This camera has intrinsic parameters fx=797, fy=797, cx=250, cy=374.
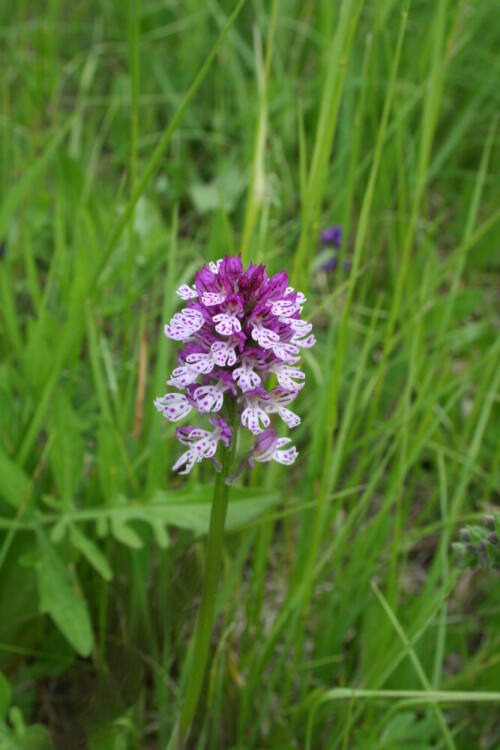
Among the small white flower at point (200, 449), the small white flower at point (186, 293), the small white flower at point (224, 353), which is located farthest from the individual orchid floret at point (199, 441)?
the small white flower at point (186, 293)

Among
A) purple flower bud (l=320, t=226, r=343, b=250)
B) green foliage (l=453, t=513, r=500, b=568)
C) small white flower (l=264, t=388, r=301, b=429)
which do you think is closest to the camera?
small white flower (l=264, t=388, r=301, b=429)

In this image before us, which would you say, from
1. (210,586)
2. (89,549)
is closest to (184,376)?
(210,586)

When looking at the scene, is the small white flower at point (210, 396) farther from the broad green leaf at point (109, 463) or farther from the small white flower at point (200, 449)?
the broad green leaf at point (109, 463)

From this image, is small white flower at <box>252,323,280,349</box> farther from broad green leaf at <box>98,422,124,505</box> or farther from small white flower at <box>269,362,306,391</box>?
broad green leaf at <box>98,422,124,505</box>

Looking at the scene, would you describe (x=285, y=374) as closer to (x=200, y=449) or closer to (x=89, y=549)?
(x=200, y=449)

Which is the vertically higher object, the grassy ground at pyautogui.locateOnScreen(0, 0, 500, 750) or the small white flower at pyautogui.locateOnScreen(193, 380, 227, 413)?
the small white flower at pyautogui.locateOnScreen(193, 380, 227, 413)

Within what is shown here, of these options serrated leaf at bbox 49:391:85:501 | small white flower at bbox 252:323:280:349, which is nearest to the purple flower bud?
serrated leaf at bbox 49:391:85:501
